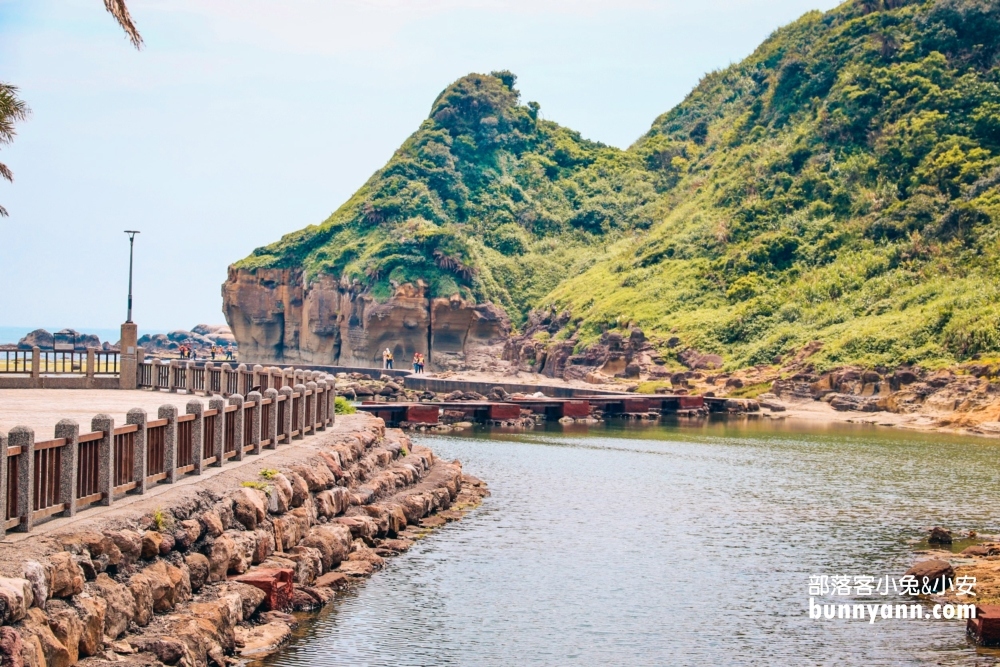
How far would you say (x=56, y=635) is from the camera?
47.1 ft

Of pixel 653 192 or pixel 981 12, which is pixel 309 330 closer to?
pixel 653 192

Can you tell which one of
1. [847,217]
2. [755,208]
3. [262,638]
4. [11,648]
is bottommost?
[262,638]

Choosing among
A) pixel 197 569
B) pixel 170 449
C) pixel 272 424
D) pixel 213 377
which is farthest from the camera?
pixel 213 377

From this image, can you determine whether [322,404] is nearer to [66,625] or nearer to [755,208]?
[66,625]

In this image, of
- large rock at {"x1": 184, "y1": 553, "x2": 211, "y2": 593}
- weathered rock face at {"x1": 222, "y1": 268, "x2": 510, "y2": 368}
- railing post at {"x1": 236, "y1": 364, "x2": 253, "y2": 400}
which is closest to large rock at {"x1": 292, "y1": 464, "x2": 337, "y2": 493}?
large rock at {"x1": 184, "y1": 553, "x2": 211, "y2": 593}

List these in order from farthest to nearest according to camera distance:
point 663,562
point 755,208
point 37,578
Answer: point 755,208 < point 663,562 < point 37,578

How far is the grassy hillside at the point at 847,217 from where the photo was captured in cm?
7469

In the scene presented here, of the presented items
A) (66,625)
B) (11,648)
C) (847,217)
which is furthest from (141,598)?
(847,217)

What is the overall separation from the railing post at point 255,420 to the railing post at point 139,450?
23.6 feet

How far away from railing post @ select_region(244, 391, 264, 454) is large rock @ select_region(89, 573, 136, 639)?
35.9 ft

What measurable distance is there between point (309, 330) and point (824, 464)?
78821 mm

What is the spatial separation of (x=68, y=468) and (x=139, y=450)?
2.61m

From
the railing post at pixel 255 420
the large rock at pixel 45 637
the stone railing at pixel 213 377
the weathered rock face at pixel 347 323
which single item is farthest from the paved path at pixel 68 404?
the weathered rock face at pixel 347 323

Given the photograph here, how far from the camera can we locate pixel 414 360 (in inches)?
3952
